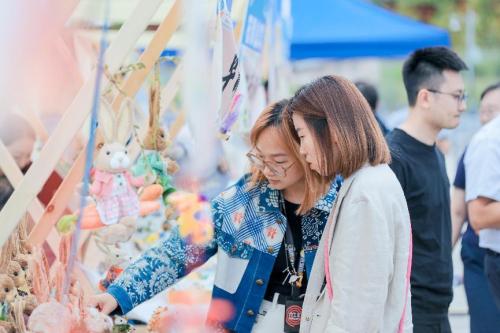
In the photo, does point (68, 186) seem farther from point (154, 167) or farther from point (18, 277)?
point (18, 277)

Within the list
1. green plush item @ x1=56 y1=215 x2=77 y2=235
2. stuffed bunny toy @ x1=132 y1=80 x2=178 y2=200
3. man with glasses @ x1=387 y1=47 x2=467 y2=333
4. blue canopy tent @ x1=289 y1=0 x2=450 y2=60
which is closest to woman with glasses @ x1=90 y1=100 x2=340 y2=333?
green plush item @ x1=56 y1=215 x2=77 y2=235

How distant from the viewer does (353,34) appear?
7836 millimetres

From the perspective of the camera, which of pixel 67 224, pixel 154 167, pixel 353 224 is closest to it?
pixel 353 224

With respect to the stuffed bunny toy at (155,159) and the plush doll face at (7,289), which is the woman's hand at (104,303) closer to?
the plush doll face at (7,289)

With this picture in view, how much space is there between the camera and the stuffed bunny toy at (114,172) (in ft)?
8.78

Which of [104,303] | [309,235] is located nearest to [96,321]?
[104,303]

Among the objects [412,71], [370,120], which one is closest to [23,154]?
[412,71]

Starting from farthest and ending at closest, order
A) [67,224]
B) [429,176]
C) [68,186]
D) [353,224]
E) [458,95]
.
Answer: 1. [458,95]
2. [429,176]
3. [68,186]
4. [67,224]
5. [353,224]

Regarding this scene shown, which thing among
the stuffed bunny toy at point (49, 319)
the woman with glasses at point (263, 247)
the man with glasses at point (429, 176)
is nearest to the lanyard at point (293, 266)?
the woman with glasses at point (263, 247)

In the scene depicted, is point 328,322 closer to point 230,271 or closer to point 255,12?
point 230,271

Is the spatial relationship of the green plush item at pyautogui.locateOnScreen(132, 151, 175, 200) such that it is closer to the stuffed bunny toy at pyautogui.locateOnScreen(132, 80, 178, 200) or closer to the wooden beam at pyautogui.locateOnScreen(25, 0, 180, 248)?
the stuffed bunny toy at pyautogui.locateOnScreen(132, 80, 178, 200)

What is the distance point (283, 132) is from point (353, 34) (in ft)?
19.2

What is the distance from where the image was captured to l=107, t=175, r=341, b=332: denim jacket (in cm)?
219

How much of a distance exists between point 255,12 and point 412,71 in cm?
76
